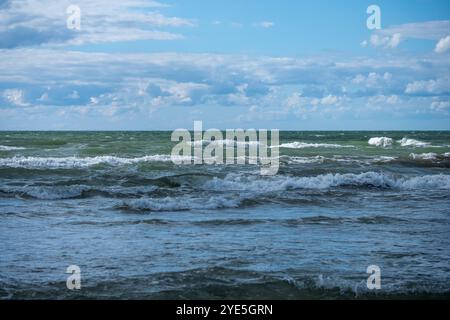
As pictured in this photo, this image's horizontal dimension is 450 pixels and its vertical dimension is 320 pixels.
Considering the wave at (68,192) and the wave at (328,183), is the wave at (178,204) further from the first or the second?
the wave at (328,183)

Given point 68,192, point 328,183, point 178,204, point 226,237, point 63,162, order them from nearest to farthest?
point 226,237 → point 178,204 → point 68,192 → point 328,183 → point 63,162

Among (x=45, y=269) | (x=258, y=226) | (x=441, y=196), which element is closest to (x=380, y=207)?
(x=441, y=196)

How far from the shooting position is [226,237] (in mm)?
10508

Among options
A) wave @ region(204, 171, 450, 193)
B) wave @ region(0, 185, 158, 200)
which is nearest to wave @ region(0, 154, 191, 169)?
wave @ region(0, 185, 158, 200)

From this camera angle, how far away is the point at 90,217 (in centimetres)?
1289

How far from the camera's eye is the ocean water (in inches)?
292

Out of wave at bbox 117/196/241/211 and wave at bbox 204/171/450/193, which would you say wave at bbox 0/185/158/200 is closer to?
wave at bbox 117/196/241/211

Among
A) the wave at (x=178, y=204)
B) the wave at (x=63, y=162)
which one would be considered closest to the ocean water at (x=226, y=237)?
the wave at (x=178, y=204)

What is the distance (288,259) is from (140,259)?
2.24 m

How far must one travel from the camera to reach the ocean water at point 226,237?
7406 millimetres

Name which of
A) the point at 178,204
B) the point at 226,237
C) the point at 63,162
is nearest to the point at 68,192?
the point at 178,204

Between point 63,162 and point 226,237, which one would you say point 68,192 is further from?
point 63,162
